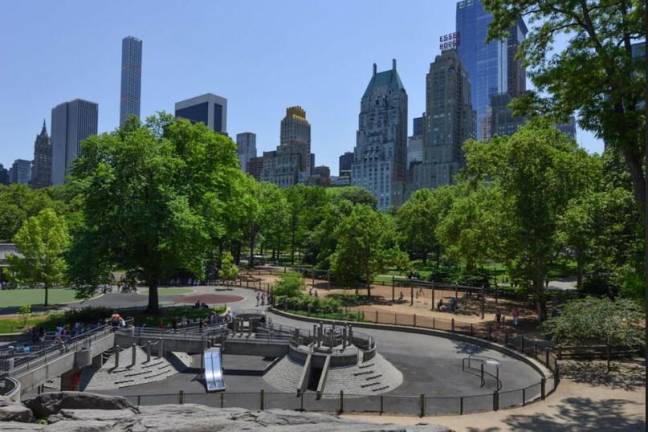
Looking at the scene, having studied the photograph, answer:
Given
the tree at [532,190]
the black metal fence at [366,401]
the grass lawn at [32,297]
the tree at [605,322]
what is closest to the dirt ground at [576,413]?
the black metal fence at [366,401]

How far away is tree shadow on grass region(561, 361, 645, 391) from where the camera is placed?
87.1 ft

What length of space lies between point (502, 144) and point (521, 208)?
6069 mm

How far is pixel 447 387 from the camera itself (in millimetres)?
27625

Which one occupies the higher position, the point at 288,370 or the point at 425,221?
the point at 425,221

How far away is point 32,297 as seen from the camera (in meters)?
55.6

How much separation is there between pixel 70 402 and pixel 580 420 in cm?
1862

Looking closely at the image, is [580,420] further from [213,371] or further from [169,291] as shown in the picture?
[169,291]

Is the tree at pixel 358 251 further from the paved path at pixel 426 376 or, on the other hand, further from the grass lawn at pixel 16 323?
the grass lawn at pixel 16 323

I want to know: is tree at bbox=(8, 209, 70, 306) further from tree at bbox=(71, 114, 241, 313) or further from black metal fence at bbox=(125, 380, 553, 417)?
black metal fence at bbox=(125, 380, 553, 417)

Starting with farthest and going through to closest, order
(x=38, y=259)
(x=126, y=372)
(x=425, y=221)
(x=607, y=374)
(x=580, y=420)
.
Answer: (x=425, y=221) → (x=38, y=259) → (x=126, y=372) → (x=607, y=374) → (x=580, y=420)

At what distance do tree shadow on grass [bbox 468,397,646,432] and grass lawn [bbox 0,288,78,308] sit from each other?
4078 cm

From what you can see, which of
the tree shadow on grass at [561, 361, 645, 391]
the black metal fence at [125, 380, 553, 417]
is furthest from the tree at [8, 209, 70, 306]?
the tree shadow on grass at [561, 361, 645, 391]

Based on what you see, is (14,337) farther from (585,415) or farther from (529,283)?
(529,283)

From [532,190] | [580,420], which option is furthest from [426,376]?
[532,190]
